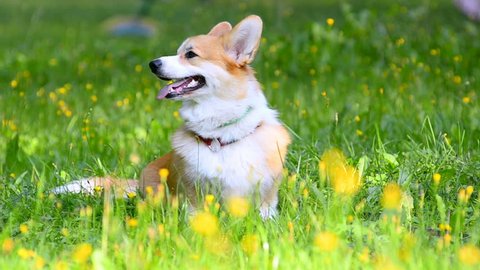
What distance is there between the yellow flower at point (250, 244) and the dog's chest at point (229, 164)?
0.69 metres

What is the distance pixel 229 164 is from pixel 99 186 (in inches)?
25.6

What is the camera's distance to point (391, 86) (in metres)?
7.25

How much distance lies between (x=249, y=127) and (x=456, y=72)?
3.64 metres

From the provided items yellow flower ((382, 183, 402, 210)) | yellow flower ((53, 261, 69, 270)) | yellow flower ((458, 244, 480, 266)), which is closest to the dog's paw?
yellow flower ((382, 183, 402, 210))

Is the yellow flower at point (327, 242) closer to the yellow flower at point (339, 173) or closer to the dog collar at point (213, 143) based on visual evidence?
the yellow flower at point (339, 173)

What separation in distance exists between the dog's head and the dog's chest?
0.84ft

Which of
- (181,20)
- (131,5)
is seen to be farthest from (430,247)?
(131,5)

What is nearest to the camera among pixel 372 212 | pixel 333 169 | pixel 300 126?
pixel 372 212

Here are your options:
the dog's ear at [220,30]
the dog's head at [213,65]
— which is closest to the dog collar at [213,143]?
the dog's head at [213,65]

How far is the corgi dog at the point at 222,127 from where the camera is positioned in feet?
14.4

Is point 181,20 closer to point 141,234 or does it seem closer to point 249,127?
point 249,127

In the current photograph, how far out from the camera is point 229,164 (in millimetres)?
4410

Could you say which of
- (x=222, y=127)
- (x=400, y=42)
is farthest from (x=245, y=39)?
(x=400, y=42)

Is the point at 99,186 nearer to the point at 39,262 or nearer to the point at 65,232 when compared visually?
the point at 65,232
